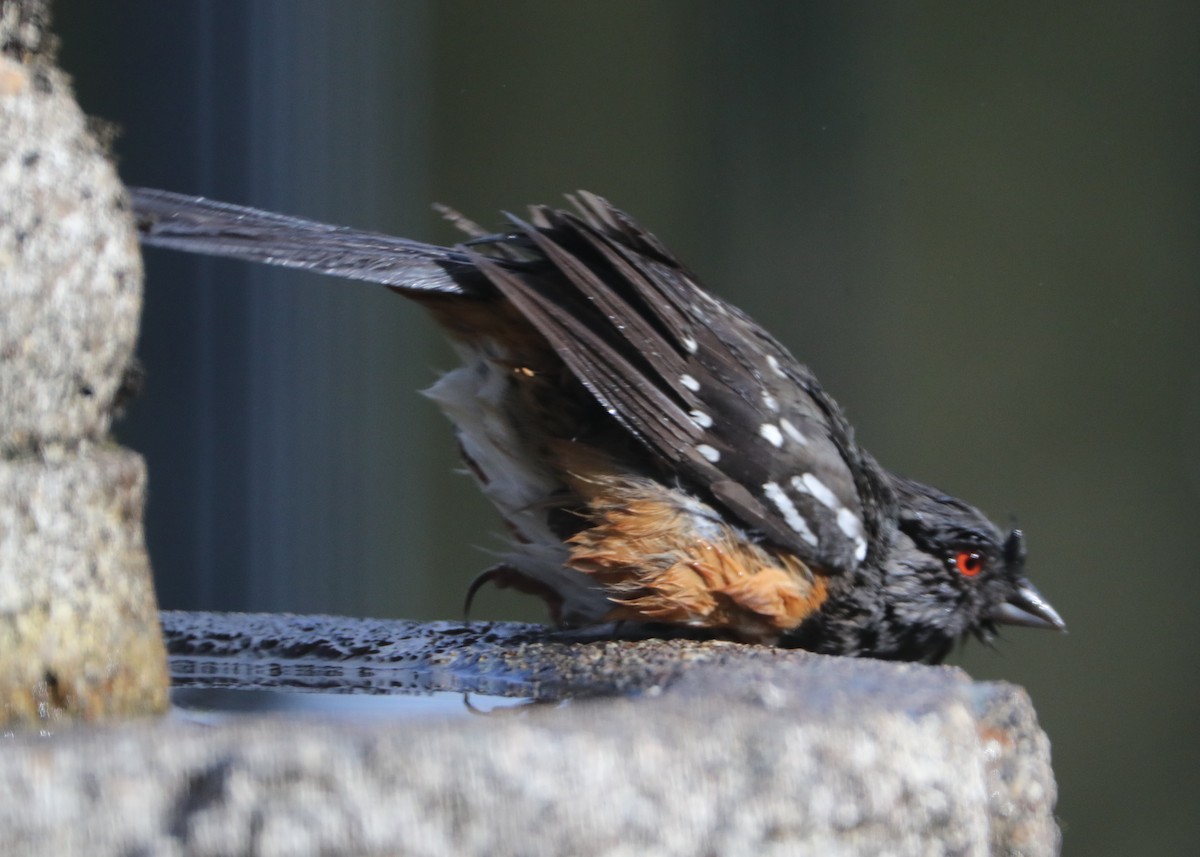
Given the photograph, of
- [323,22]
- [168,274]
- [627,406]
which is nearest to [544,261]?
[627,406]

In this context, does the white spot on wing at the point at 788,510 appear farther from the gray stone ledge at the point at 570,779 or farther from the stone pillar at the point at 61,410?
the stone pillar at the point at 61,410

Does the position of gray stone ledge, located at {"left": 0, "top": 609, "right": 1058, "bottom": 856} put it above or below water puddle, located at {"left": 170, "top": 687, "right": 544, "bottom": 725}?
above

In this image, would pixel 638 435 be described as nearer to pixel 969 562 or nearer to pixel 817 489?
pixel 817 489

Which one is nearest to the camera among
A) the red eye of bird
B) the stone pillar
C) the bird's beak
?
the stone pillar

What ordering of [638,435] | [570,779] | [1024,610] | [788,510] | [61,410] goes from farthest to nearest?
[1024,610] < [788,510] < [638,435] < [61,410] < [570,779]

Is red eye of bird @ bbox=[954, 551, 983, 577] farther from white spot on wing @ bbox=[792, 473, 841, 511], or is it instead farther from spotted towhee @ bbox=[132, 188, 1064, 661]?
white spot on wing @ bbox=[792, 473, 841, 511]

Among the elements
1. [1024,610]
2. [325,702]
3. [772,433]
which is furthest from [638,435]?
[1024,610]

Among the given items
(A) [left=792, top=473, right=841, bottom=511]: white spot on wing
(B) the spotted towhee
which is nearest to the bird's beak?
(B) the spotted towhee
